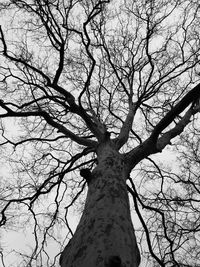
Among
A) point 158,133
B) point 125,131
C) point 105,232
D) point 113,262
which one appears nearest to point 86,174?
point 105,232

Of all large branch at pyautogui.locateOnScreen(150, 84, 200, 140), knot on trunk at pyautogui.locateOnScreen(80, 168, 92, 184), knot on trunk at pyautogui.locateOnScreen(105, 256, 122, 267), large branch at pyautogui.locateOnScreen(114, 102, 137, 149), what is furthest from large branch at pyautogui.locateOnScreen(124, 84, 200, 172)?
knot on trunk at pyautogui.locateOnScreen(105, 256, 122, 267)

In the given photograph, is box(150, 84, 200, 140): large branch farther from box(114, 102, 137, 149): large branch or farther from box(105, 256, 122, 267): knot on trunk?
box(105, 256, 122, 267): knot on trunk

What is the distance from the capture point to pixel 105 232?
1.89 meters

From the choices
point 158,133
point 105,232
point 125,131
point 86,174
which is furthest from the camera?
point 125,131

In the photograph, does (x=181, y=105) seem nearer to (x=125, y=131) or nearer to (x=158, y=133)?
(x=158, y=133)

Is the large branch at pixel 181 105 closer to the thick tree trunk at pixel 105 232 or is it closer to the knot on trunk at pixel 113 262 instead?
the thick tree trunk at pixel 105 232

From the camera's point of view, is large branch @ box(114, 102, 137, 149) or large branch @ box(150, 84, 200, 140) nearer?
large branch @ box(150, 84, 200, 140)

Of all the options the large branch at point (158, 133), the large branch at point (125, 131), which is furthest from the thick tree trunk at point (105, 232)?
the large branch at point (125, 131)

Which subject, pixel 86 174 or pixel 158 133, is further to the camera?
pixel 158 133

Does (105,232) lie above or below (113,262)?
above

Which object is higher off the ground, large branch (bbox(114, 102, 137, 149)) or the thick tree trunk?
large branch (bbox(114, 102, 137, 149))

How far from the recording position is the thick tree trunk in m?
1.68

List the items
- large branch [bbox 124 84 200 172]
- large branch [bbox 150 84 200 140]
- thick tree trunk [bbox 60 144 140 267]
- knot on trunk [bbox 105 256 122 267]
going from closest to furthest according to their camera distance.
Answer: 1. knot on trunk [bbox 105 256 122 267]
2. thick tree trunk [bbox 60 144 140 267]
3. large branch [bbox 150 84 200 140]
4. large branch [bbox 124 84 200 172]

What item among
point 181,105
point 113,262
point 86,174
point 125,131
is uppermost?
point 125,131
